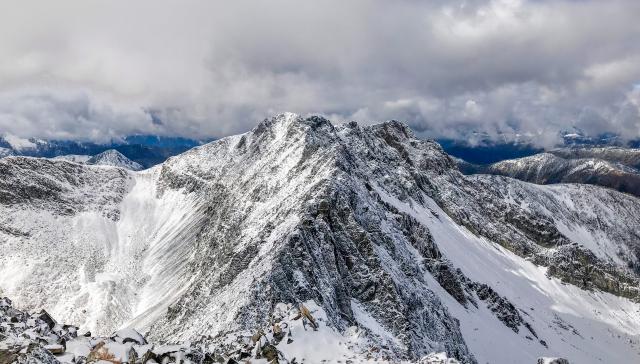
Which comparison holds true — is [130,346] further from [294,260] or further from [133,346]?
[294,260]

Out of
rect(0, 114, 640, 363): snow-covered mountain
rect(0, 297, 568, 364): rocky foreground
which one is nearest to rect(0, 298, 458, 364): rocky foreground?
rect(0, 297, 568, 364): rocky foreground

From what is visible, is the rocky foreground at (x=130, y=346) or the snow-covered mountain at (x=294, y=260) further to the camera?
the snow-covered mountain at (x=294, y=260)

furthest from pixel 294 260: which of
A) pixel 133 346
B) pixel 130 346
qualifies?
pixel 133 346

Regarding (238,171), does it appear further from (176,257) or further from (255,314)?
(255,314)

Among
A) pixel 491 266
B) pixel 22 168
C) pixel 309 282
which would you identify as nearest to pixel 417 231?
pixel 491 266

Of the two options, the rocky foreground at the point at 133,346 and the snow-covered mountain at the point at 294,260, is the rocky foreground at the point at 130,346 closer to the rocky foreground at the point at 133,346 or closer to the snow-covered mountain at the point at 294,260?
the rocky foreground at the point at 133,346

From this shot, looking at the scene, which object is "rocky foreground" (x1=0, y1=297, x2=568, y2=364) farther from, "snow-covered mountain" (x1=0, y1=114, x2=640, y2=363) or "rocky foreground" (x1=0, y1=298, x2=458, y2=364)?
"snow-covered mountain" (x1=0, y1=114, x2=640, y2=363)

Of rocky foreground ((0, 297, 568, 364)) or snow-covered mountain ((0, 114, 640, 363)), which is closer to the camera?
rocky foreground ((0, 297, 568, 364))

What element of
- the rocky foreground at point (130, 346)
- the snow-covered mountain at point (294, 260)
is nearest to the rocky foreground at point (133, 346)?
the rocky foreground at point (130, 346)
